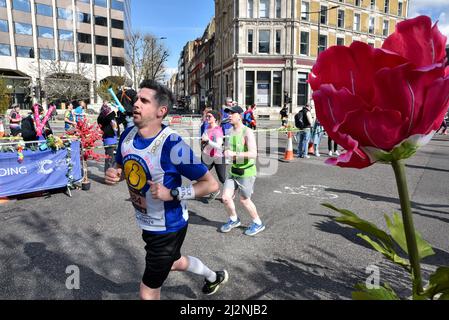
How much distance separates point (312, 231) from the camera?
16.8 feet

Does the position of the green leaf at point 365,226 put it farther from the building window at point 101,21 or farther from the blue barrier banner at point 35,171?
the building window at point 101,21

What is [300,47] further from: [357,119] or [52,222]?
[357,119]

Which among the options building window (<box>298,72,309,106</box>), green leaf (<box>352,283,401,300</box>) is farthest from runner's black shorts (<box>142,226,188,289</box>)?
building window (<box>298,72,309,106</box>)

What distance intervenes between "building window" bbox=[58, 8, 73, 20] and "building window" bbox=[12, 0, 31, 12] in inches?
185

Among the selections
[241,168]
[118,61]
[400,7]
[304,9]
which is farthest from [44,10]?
[241,168]

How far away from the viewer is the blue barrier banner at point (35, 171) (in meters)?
6.54

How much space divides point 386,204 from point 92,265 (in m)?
5.37

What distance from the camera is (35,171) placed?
22.6ft

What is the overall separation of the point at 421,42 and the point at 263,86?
134 feet

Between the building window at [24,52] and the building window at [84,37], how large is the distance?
27.0 feet

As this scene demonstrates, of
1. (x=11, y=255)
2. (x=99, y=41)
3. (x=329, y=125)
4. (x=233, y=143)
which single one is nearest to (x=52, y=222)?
(x=11, y=255)

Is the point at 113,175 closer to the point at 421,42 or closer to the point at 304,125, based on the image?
the point at 421,42

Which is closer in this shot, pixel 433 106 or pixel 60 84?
pixel 433 106

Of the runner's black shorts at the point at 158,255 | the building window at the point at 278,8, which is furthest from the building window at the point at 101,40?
the runner's black shorts at the point at 158,255
